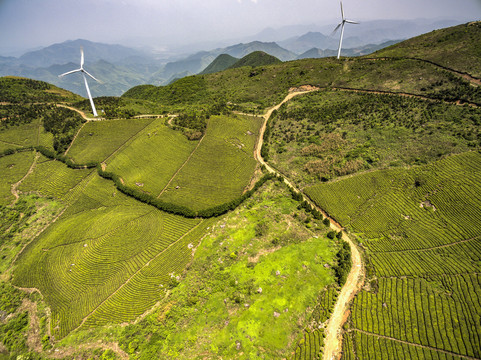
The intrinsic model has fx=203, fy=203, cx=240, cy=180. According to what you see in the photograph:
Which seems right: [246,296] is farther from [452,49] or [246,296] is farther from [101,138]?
[452,49]

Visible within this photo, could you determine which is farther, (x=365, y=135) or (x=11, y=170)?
(x=365, y=135)

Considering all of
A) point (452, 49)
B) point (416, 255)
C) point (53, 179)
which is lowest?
point (416, 255)

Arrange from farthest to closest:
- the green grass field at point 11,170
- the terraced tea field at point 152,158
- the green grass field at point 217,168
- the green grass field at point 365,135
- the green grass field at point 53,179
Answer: the green grass field at point 53,179 → the terraced tea field at point 152,158 → the green grass field at point 11,170 → the green grass field at point 365,135 → the green grass field at point 217,168

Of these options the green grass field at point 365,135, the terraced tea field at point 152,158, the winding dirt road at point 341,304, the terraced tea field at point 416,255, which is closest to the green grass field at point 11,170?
the terraced tea field at point 152,158

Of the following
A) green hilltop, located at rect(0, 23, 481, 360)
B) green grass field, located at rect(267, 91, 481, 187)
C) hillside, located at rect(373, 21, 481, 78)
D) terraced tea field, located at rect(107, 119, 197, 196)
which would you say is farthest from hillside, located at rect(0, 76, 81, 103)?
hillside, located at rect(373, 21, 481, 78)

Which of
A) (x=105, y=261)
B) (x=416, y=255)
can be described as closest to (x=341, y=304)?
(x=416, y=255)

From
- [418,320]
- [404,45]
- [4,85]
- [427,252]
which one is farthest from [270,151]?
[4,85]

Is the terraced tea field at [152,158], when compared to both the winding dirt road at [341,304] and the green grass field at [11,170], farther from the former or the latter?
the winding dirt road at [341,304]
